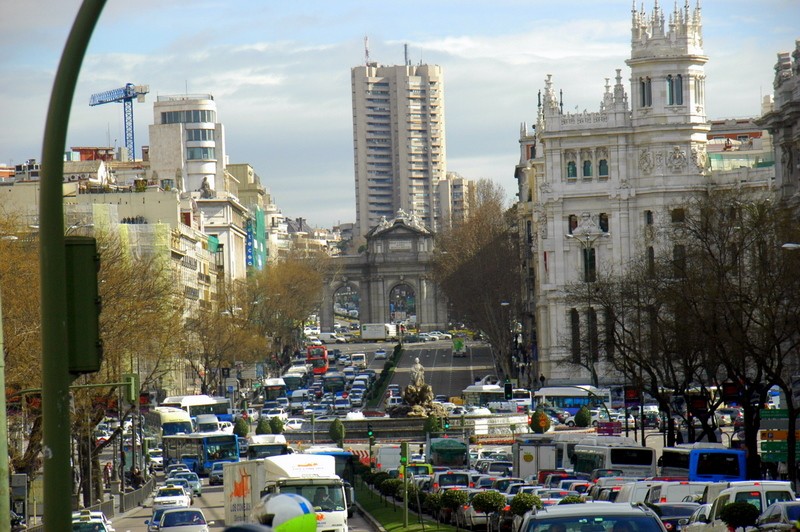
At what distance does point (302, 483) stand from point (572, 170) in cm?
8885

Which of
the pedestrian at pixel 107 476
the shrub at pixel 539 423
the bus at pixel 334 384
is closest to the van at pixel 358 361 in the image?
the bus at pixel 334 384

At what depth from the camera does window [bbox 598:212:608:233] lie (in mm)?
124125

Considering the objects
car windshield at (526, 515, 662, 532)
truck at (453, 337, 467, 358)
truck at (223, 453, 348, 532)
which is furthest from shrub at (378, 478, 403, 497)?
truck at (453, 337, 467, 358)

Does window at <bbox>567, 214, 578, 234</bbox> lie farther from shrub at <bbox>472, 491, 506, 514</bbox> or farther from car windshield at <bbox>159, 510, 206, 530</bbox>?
car windshield at <bbox>159, 510, 206, 530</bbox>

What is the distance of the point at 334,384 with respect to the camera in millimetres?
135500

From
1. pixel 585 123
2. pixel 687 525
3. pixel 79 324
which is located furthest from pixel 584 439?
pixel 585 123

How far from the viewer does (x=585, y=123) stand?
124375 mm

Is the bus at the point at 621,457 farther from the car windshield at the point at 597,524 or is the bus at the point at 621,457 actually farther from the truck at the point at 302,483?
the car windshield at the point at 597,524

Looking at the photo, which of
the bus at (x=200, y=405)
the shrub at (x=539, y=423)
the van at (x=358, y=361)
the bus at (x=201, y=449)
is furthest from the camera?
the van at (x=358, y=361)

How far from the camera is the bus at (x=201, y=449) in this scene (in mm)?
78312

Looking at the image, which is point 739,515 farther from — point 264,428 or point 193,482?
point 264,428

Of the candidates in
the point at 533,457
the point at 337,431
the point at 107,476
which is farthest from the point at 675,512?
the point at 337,431

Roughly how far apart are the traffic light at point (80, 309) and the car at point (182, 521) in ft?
102

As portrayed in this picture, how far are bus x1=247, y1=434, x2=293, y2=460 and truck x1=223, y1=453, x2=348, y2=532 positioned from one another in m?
25.7
